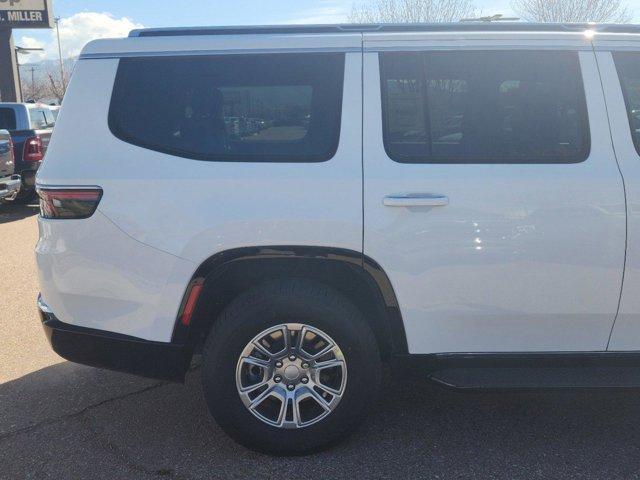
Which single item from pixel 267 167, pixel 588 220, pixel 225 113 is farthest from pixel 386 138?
pixel 588 220

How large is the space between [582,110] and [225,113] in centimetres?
171

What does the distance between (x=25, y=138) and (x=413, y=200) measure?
30.4 ft

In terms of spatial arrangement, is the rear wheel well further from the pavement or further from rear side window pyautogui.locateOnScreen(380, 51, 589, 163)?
rear side window pyautogui.locateOnScreen(380, 51, 589, 163)

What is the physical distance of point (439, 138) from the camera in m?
2.97

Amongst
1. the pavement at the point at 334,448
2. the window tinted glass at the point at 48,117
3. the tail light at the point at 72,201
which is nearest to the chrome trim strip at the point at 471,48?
the tail light at the point at 72,201

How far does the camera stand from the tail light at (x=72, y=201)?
2926mm

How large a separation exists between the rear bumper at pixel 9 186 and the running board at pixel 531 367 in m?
8.17

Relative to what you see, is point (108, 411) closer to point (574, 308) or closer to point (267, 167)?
point (267, 167)

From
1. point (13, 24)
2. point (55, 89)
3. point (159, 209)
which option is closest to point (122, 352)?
point (159, 209)

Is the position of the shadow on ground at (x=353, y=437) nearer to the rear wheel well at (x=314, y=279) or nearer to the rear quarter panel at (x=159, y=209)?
the rear wheel well at (x=314, y=279)

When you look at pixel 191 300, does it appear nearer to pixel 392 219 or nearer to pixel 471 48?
pixel 392 219

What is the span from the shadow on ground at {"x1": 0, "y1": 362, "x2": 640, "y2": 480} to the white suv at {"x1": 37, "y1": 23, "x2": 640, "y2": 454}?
0.23 meters

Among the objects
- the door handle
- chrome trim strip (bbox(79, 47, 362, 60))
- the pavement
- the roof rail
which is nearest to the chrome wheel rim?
the pavement

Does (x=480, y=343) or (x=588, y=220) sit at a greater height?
(x=588, y=220)
